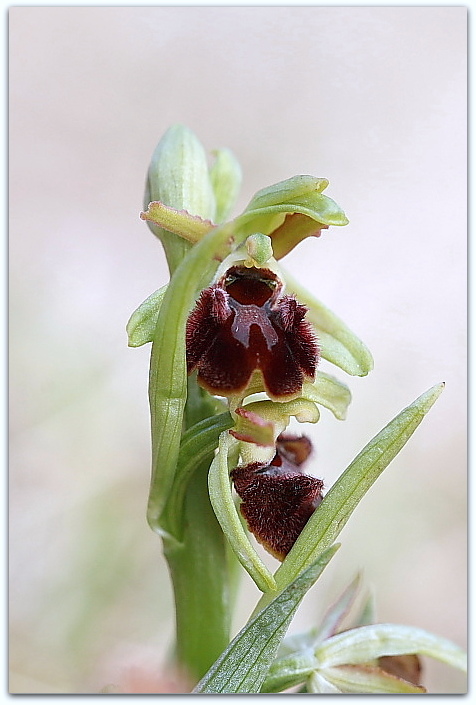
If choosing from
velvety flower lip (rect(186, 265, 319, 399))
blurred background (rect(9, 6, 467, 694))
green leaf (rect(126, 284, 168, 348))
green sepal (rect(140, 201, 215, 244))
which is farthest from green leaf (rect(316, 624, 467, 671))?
blurred background (rect(9, 6, 467, 694))

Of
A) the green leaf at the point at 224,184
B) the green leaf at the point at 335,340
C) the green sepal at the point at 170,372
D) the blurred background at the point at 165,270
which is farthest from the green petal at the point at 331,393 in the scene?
the blurred background at the point at 165,270

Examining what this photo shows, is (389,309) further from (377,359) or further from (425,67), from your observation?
(425,67)

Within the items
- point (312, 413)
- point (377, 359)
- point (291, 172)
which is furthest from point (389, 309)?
point (312, 413)

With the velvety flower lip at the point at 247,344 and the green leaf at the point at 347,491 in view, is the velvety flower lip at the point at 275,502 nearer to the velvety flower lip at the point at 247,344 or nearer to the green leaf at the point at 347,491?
the green leaf at the point at 347,491

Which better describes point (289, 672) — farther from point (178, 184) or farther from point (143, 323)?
point (178, 184)

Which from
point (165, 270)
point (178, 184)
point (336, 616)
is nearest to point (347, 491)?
point (336, 616)
